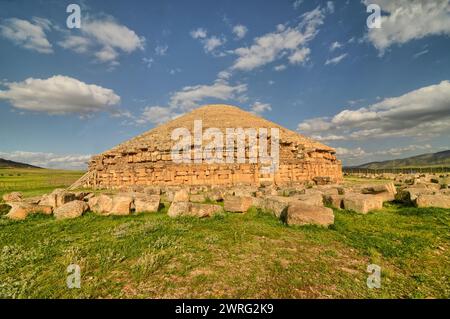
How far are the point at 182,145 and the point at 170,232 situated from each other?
1547cm

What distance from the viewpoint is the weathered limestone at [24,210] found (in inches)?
325

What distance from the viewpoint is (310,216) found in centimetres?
706

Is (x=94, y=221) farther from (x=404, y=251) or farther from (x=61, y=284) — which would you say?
(x=404, y=251)

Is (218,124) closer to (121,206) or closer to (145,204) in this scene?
(145,204)

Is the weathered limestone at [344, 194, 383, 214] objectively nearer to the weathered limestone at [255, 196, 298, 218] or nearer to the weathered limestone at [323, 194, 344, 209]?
the weathered limestone at [323, 194, 344, 209]

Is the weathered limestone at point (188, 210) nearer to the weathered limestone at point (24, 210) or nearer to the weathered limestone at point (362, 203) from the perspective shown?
the weathered limestone at point (24, 210)

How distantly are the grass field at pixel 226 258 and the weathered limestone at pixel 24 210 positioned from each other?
1.49ft

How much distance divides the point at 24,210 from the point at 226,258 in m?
8.01

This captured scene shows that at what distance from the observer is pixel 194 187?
1895cm

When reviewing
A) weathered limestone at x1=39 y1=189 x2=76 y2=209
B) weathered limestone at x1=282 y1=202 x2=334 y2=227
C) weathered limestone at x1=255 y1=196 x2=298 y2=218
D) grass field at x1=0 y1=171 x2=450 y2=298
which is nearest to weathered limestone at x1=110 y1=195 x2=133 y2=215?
grass field at x1=0 y1=171 x2=450 y2=298

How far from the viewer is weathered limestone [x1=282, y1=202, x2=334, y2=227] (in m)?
6.99

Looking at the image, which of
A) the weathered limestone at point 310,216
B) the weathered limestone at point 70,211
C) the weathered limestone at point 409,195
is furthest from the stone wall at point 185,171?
the weathered limestone at point 310,216

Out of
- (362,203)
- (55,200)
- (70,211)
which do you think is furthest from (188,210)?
(362,203)
